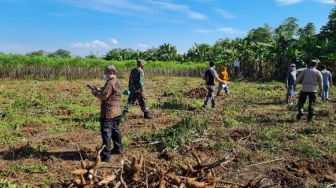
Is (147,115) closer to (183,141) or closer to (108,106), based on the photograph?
(183,141)

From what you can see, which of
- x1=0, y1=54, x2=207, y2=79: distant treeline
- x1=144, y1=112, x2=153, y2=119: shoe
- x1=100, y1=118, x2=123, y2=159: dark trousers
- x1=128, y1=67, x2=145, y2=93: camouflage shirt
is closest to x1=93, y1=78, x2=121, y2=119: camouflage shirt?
x1=100, y1=118, x2=123, y2=159: dark trousers

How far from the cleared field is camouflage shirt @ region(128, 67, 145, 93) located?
0.94 m

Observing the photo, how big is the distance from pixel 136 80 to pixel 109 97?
170 inches

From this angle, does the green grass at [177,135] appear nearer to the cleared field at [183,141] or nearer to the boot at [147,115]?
the cleared field at [183,141]

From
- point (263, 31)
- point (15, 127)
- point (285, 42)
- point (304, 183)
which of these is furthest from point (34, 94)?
point (263, 31)

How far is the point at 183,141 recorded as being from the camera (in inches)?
385

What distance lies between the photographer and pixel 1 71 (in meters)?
32.0

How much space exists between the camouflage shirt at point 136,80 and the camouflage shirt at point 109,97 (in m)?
4.06

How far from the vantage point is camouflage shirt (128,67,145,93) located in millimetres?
12773

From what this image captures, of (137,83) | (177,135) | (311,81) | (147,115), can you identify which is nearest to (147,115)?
(147,115)

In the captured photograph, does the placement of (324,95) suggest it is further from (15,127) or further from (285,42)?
(285,42)

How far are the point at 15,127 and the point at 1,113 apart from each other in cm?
218

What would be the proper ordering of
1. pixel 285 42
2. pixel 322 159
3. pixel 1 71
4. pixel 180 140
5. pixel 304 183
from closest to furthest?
pixel 304 183, pixel 322 159, pixel 180 140, pixel 1 71, pixel 285 42

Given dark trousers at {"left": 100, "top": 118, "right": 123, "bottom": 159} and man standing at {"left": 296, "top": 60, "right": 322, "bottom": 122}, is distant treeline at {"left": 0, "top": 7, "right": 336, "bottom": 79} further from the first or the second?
dark trousers at {"left": 100, "top": 118, "right": 123, "bottom": 159}
